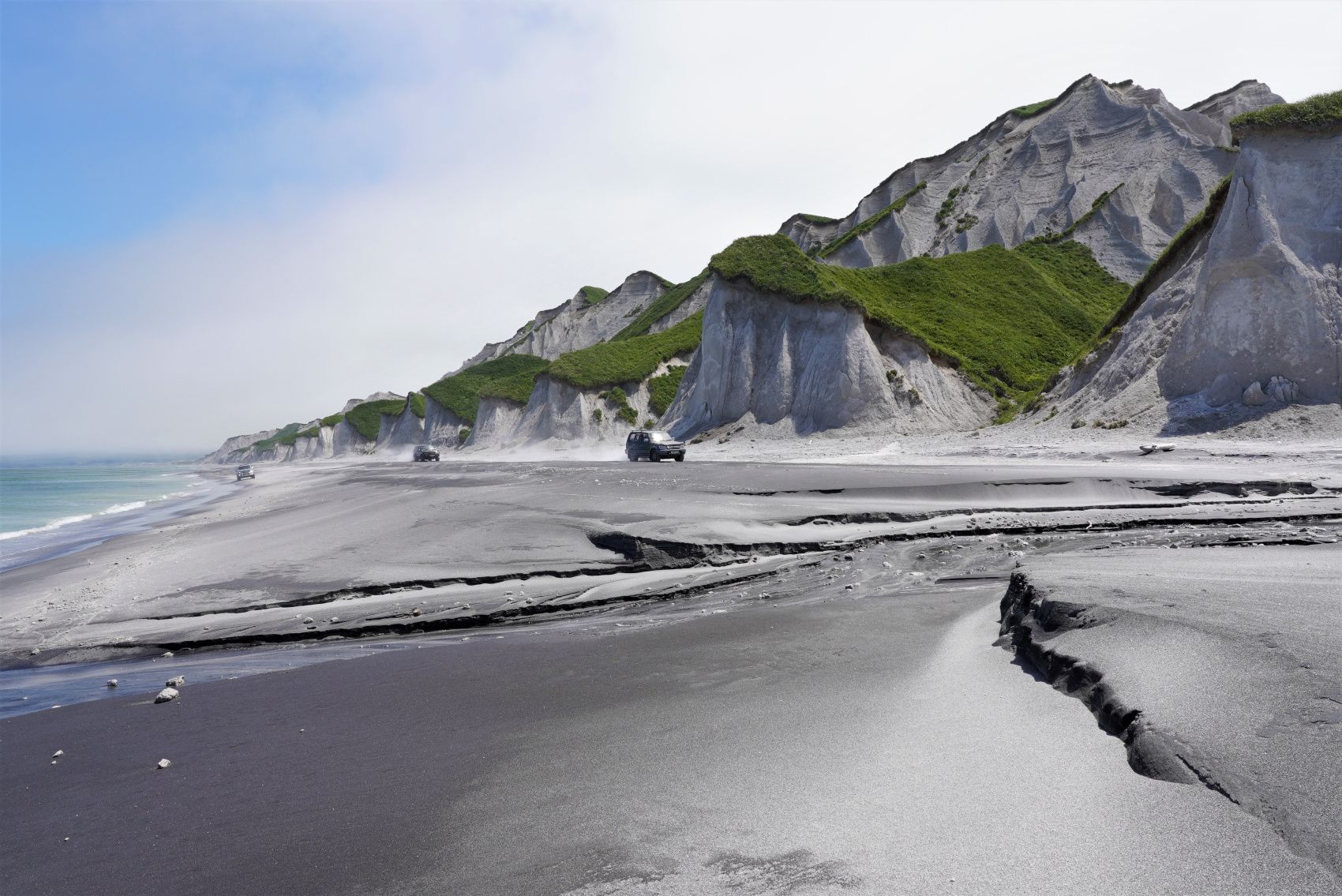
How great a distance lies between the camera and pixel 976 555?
418 inches

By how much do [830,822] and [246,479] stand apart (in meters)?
64.4

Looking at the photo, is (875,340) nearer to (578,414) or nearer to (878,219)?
(578,414)

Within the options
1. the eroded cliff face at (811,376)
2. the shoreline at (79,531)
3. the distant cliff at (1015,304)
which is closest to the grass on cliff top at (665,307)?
the distant cliff at (1015,304)

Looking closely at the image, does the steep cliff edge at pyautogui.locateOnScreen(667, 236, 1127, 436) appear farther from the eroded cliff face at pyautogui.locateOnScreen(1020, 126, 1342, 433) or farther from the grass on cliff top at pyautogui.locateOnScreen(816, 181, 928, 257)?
the grass on cliff top at pyautogui.locateOnScreen(816, 181, 928, 257)

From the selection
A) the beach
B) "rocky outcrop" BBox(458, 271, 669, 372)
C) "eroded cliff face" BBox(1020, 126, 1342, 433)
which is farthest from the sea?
"rocky outcrop" BBox(458, 271, 669, 372)

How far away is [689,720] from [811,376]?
41.5 metres

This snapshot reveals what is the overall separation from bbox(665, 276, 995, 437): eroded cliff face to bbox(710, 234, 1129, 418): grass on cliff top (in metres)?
1.19

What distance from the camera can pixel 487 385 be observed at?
274 feet

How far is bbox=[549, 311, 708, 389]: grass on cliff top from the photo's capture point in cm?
6694

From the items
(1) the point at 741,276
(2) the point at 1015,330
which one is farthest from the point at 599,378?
(2) the point at 1015,330

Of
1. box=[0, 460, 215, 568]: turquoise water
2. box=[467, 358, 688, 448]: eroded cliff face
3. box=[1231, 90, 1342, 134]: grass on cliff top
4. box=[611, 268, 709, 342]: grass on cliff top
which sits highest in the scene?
box=[611, 268, 709, 342]: grass on cliff top

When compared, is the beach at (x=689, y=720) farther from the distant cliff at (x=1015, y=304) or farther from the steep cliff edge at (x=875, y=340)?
the steep cliff edge at (x=875, y=340)

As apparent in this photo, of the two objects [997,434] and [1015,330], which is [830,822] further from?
[1015,330]

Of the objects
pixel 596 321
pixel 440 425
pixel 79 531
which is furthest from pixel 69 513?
pixel 596 321
